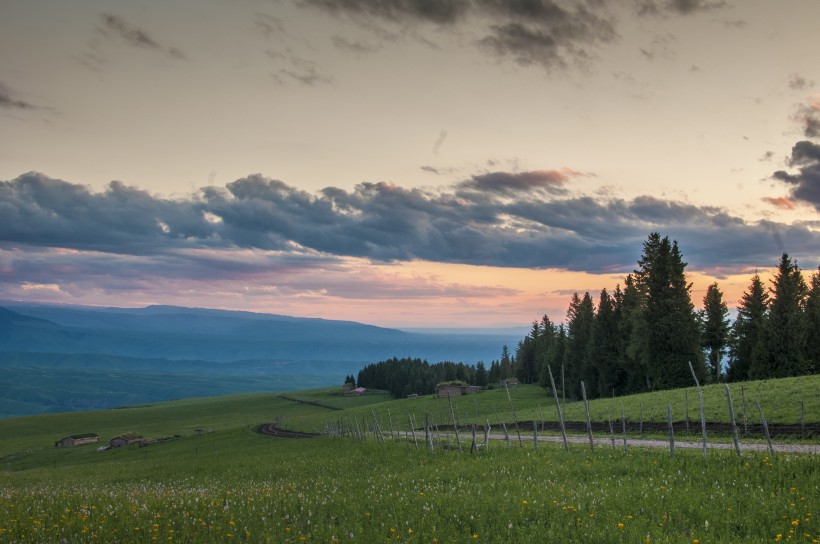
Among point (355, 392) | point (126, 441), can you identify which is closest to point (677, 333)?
point (126, 441)

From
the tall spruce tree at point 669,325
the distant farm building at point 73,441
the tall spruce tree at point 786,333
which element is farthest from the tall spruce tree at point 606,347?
the distant farm building at point 73,441

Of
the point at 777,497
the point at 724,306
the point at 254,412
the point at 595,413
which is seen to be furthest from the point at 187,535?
the point at 254,412

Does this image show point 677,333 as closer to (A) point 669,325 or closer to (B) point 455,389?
(A) point 669,325

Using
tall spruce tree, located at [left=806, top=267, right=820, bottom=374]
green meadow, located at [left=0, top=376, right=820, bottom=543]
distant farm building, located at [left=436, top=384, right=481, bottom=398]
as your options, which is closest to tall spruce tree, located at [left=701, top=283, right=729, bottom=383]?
tall spruce tree, located at [left=806, top=267, right=820, bottom=374]

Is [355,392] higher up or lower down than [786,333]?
lower down

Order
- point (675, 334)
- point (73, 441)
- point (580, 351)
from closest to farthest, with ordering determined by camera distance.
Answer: point (675, 334)
point (580, 351)
point (73, 441)

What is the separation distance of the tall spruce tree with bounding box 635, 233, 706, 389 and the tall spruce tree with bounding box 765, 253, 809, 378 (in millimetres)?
8312

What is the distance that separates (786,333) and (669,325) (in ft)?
48.1

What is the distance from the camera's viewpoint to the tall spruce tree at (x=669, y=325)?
2719 inches

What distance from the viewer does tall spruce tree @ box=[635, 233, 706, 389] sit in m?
69.1

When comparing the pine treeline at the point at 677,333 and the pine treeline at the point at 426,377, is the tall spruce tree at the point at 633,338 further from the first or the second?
the pine treeline at the point at 426,377

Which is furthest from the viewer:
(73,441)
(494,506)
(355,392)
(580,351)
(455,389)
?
(355,392)

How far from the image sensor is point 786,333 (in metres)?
70.0

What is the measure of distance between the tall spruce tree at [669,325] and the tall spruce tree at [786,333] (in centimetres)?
831
